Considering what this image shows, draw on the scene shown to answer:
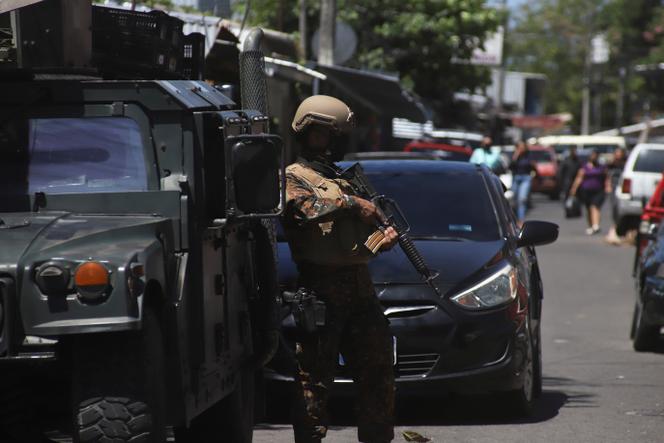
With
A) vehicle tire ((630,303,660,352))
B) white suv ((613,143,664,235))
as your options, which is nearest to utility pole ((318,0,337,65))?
white suv ((613,143,664,235))

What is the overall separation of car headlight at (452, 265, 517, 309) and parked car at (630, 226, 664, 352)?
134 inches

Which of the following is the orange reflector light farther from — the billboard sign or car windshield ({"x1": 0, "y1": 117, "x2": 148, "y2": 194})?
the billboard sign

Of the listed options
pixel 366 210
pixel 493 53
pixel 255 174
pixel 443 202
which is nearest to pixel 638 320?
pixel 443 202

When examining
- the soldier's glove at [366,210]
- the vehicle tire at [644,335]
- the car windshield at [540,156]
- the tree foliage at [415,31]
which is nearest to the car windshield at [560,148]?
the car windshield at [540,156]

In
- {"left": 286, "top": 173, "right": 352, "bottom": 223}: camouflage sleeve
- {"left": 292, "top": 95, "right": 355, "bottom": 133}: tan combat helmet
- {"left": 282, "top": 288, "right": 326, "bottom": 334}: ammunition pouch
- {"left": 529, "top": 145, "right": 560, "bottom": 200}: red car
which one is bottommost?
{"left": 529, "top": 145, "right": 560, "bottom": 200}: red car

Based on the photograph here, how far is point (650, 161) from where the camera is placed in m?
26.9

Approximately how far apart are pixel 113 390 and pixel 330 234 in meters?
1.52

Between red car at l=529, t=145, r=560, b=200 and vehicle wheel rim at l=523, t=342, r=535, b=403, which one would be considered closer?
vehicle wheel rim at l=523, t=342, r=535, b=403

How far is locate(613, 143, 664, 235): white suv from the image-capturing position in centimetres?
2611

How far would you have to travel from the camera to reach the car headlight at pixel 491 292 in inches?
326

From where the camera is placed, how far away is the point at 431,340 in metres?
8.13

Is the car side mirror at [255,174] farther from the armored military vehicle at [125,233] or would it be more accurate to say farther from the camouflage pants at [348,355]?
the camouflage pants at [348,355]

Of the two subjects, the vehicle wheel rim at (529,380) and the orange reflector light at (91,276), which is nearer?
the orange reflector light at (91,276)

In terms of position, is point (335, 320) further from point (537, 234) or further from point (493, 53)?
point (493, 53)
